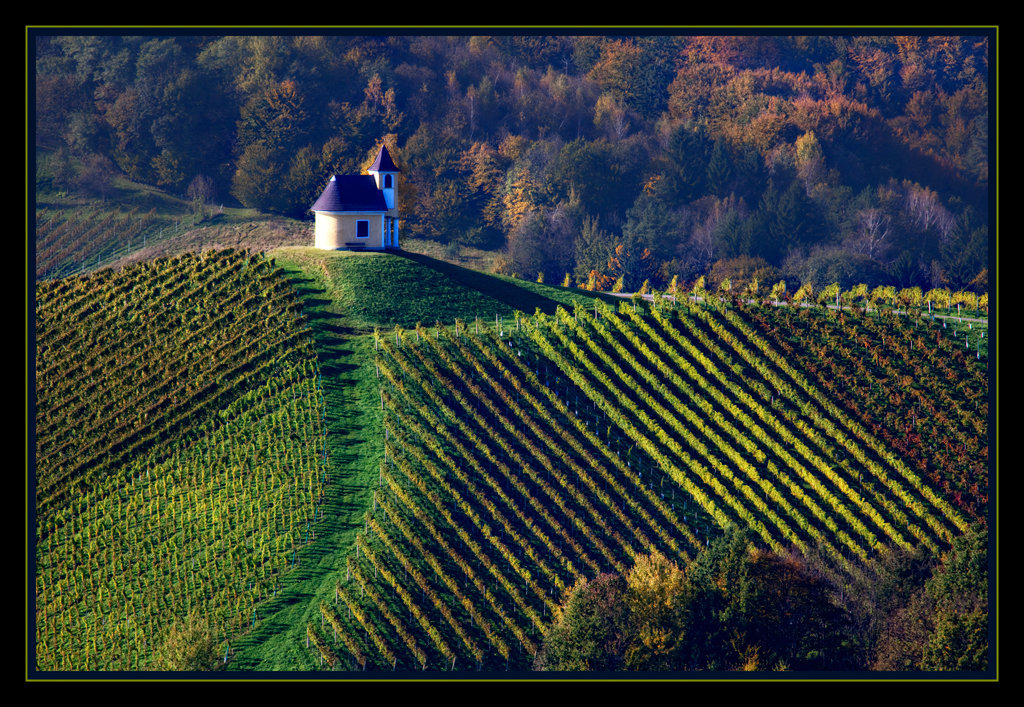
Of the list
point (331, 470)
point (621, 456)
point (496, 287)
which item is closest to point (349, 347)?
point (331, 470)

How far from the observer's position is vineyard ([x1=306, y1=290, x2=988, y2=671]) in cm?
4800

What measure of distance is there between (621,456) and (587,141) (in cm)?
7739

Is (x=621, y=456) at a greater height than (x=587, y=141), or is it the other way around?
(x=587, y=141)

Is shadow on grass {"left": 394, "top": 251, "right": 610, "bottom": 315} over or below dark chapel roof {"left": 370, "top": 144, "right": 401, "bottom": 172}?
below

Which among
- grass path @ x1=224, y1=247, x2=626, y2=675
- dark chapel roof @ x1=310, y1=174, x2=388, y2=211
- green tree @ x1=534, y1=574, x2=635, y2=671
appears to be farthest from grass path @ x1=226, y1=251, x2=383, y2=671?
green tree @ x1=534, y1=574, x2=635, y2=671

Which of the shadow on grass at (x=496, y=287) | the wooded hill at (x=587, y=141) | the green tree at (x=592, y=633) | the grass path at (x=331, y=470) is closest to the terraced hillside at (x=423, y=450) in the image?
the grass path at (x=331, y=470)

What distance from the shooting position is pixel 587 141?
423 feet

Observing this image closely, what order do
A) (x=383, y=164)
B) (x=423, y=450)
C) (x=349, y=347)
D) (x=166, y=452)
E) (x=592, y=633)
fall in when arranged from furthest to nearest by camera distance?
(x=383, y=164) < (x=349, y=347) < (x=166, y=452) < (x=423, y=450) < (x=592, y=633)

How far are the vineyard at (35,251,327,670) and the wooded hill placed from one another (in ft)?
157

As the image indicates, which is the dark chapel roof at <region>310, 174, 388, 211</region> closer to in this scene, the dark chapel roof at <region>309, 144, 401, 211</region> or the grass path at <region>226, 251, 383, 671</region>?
the dark chapel roof at <region>309, 144, 401, 211</region>

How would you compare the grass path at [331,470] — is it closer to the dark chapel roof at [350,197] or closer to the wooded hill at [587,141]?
the dark chapel roof at [350,197]

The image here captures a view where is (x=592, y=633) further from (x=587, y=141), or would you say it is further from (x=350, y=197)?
(x=587, y=141)

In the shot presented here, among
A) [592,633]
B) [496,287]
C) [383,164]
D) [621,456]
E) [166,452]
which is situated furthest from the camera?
[383,164]

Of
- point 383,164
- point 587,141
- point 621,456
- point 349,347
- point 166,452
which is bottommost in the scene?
point 621,456
